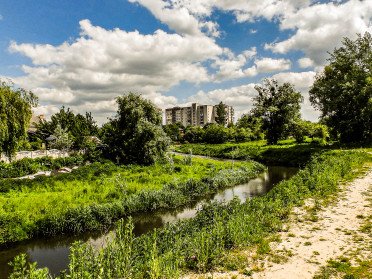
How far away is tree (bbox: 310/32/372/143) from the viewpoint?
139 ft

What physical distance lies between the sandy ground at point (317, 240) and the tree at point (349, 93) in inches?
1225

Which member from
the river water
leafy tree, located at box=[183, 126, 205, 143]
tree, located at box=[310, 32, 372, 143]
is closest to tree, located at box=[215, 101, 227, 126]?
leafy tree, located at box=[183, 126, 205, 143]

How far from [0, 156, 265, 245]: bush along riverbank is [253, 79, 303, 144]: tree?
28236mm

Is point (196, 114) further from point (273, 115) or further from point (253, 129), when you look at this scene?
point (273, 115)

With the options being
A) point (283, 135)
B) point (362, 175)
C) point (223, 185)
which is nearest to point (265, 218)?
point (362, 175)

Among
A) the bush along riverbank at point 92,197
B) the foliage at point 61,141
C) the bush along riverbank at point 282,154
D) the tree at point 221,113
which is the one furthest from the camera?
the tree at point 221,113

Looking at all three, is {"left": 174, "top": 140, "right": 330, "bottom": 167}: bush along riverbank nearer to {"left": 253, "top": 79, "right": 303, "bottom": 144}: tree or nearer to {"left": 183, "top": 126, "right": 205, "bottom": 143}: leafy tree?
{"left": 253, "top": 79, "right": 303, "bottom": 144}: tree

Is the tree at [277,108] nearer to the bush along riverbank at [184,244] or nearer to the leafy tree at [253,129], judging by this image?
the leafy tree at [253,129]

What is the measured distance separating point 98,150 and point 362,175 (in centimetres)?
3400

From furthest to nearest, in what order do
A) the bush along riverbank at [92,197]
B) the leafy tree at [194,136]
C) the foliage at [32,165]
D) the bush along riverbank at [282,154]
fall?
the leafy tree at [194,136], the bush along riverbank at [282,154], the foliage at [32,165], the bush along riverbank at [92,197]

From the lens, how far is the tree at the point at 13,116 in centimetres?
2130

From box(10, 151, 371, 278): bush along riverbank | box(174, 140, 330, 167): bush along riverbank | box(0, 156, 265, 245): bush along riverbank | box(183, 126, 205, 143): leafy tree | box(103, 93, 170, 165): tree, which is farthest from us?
box(183, 126, 205, 143): leafy tree

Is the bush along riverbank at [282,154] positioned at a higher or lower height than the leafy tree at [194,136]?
lower

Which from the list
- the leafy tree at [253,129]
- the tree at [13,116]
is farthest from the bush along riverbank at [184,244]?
the leafy tree at [253,129]
